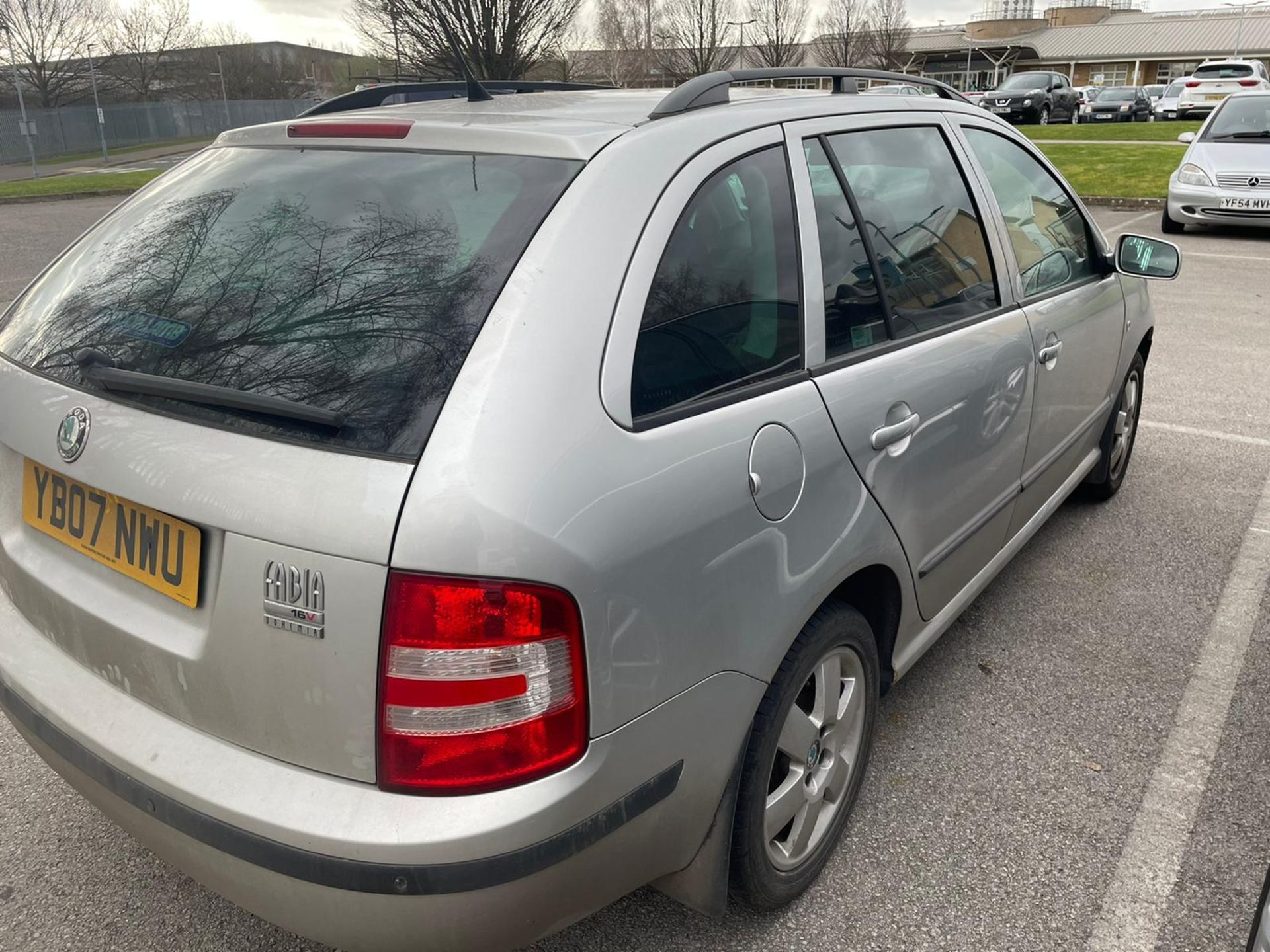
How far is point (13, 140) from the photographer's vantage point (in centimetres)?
3478

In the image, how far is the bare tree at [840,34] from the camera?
171ft

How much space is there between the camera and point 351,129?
208cm

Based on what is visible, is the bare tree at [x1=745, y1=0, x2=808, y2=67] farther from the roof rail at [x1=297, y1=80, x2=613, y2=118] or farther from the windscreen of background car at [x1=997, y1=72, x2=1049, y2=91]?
A: the roof rail at [x1=297, y1=80, x2=613, y2=118]

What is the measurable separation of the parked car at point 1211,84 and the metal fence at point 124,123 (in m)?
30.3

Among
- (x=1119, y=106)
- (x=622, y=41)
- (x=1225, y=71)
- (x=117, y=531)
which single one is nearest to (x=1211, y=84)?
(x=1225, y=71)

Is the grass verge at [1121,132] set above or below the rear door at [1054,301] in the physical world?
above

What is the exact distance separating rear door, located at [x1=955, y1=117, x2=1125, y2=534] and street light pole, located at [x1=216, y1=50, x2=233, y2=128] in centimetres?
4451

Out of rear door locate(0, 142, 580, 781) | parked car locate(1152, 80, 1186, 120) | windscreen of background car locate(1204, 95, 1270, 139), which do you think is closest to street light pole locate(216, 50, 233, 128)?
parked car locate(1152, 80, 1186, 120)

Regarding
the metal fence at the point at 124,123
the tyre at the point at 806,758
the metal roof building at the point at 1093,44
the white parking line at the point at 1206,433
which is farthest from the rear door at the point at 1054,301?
the metal roof building at the point at 1093,44

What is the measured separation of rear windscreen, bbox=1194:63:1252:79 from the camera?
3075 cm

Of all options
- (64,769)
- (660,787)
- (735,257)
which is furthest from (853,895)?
(64,769)

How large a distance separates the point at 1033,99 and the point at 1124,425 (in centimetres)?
2953

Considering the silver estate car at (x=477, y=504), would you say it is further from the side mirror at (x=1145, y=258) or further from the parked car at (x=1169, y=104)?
the parked car at (x=1169, y=104)

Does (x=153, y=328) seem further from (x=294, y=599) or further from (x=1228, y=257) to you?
(x=1228, y=257)
